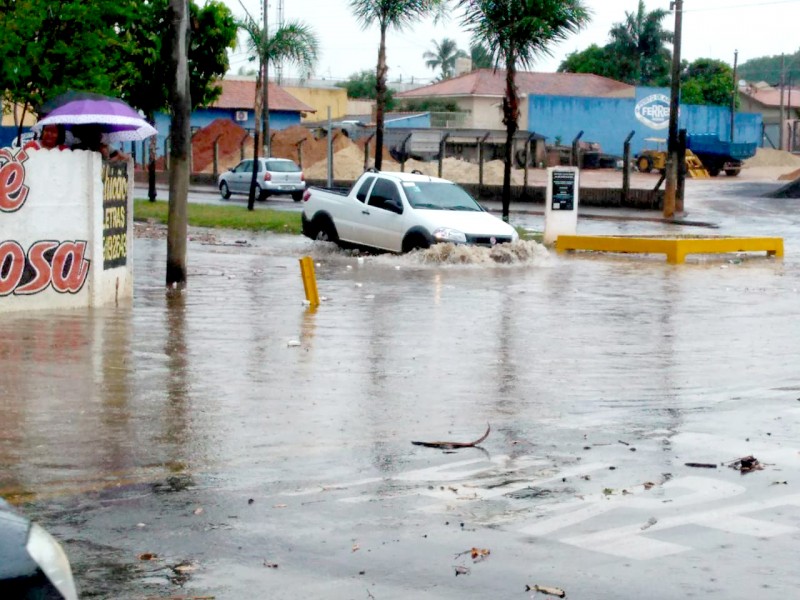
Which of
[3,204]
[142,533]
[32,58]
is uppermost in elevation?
[32,58]

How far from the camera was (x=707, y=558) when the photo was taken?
251 inches

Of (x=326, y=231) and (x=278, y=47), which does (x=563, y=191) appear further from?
(x=278, y=47)

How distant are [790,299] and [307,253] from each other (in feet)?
34.2

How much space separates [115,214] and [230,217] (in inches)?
752

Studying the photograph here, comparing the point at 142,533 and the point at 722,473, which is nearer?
the point at 142,533

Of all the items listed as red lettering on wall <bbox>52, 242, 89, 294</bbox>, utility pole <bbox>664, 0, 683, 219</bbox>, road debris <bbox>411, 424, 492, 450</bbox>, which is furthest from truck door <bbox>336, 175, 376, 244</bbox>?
road debris <bbox>411, 424, 492, 450</bbox>

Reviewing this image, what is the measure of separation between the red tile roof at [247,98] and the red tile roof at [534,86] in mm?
9580

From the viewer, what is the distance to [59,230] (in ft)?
51.1

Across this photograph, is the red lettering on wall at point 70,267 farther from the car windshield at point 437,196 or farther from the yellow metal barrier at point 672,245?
the yellow metal barrier at point 672,245

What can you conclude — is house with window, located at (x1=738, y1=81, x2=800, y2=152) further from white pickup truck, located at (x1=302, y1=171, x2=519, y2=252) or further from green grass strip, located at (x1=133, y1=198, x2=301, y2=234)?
white pickup truck, located at (x1=302, y1=171, x2=519, y2=252)

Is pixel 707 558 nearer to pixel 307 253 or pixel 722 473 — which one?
pixel 722 473

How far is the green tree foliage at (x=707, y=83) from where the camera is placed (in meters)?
95.0

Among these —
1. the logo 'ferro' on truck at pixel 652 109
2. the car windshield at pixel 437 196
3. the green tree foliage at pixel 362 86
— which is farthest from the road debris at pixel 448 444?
the green tree foliage at pixel 362 86

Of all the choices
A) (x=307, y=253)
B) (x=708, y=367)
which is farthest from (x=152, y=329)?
(x=307, y=253)
